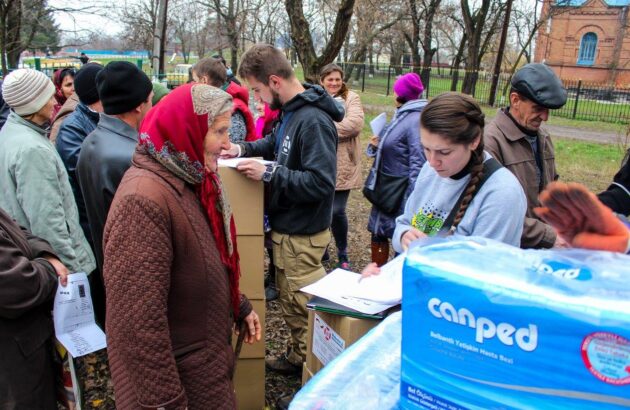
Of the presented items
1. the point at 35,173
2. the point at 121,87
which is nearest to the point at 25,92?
the point at 35,173

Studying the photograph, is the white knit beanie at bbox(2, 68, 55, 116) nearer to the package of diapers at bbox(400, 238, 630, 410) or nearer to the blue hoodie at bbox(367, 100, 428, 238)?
the blue hoodie at bbox(367, 100, 428, 238)

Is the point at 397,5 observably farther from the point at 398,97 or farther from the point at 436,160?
the point at 436,160

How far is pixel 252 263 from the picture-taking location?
2654mm

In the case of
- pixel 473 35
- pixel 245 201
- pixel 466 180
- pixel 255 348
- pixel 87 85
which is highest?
pixel 473 35

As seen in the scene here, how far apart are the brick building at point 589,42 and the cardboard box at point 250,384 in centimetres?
3789

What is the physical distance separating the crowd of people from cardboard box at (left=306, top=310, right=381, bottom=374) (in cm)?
21

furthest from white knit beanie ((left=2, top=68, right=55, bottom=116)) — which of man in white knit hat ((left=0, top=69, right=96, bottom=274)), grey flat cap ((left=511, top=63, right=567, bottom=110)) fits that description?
grey flat cap ((left=511, top=63, right=567, bottom=110))

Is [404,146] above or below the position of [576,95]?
below

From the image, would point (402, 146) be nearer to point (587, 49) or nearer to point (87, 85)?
point (87, 85)

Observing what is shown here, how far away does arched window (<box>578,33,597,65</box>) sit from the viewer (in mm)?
37062

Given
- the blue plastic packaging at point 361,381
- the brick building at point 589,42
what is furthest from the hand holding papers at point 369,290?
the brick building at point 589,42

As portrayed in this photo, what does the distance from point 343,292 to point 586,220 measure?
0.94 metres

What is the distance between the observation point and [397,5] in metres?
25.7

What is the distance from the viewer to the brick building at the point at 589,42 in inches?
1375
